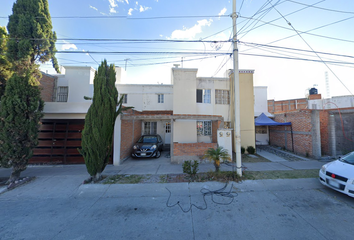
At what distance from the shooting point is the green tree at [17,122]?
4.52 metres

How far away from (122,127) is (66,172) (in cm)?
306

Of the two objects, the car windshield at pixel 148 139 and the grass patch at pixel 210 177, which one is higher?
the car windshield at pixel 148 139

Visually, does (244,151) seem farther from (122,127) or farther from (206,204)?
(122,127)

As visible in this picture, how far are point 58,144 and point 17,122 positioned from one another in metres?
2.98

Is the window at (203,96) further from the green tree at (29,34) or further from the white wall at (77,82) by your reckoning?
the white wall at (77,82)

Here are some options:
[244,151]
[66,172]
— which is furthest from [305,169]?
[66,172]

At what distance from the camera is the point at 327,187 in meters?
4.39

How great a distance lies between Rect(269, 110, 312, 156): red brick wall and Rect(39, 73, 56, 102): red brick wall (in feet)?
56.5

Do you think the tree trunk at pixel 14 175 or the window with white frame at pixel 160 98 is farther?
the window with white frame at pixel 160 98

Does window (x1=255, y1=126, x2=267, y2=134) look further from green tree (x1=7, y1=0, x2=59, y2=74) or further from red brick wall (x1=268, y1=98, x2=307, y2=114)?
green tree (x1=7, y1=0, x2=59, y2=74)

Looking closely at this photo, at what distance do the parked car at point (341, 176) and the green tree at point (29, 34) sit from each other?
36.1 feet

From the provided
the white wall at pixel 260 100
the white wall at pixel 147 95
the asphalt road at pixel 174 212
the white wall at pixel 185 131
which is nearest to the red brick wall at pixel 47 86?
the white wall at pixel 147 95

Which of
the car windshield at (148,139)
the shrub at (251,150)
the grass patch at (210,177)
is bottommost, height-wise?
the grass patch at (210,177)

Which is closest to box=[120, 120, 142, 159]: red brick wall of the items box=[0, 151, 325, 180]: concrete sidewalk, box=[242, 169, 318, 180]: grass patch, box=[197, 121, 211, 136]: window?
box=[0, 151, 325, 180]: concrete sidewalk
